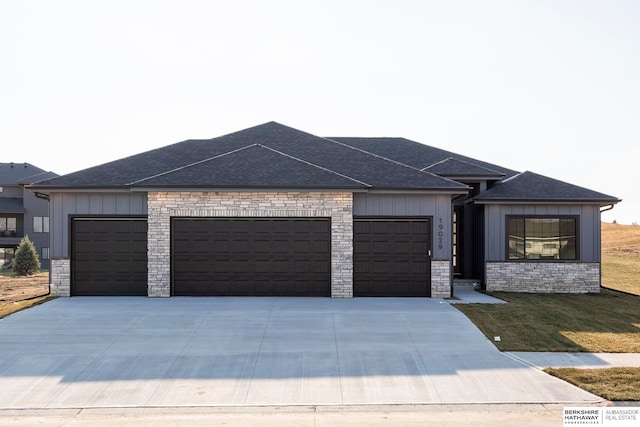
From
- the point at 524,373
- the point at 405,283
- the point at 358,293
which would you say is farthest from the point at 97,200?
the point at 524,373

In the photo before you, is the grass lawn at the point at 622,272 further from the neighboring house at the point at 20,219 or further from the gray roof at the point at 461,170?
the neighboring house at the point at 20,219

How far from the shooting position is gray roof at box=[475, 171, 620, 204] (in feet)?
59.5

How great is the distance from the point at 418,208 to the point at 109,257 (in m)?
10.0

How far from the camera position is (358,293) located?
16.0 meters

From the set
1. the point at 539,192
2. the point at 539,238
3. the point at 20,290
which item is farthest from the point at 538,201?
the point at 20,290

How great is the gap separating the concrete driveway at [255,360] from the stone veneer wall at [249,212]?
79.4 inches

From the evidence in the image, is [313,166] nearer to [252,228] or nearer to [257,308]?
[252,228]

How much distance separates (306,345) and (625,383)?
5615 millimetres

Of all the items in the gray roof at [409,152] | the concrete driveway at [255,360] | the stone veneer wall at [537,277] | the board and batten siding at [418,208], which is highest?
the gray roof at [409,152]

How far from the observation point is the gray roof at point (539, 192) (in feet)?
59.5

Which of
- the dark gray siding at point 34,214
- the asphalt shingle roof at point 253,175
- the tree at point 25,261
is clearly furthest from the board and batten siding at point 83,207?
the dark gray siding at point 34,214

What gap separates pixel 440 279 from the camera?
1603 cm

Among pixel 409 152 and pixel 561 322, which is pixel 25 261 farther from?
pixel 561 322

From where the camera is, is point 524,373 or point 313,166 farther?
point 313,166
